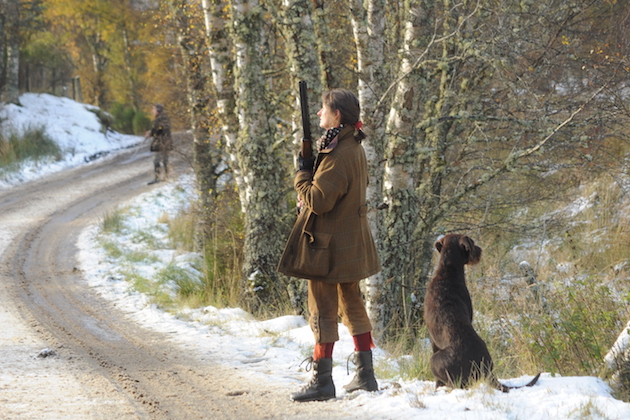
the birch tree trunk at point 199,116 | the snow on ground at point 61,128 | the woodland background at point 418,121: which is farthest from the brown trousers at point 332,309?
the snow on ground at point 61,128

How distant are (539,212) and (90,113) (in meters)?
19.5

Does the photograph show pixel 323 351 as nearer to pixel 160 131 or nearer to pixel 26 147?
pixel 160 131

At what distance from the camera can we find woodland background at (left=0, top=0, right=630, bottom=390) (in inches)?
264

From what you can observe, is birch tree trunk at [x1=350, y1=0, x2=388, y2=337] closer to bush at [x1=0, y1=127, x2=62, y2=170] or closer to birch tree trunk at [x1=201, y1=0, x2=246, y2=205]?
birch tree trunk at [x1=201, y1=0, x2=246, y2=205]

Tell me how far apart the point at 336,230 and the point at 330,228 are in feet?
0.14

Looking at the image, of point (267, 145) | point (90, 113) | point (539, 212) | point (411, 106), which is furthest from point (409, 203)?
point (90, 113)

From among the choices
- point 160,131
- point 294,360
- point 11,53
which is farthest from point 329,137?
point 11,53

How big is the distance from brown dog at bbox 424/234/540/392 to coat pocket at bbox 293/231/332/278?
3.00ft

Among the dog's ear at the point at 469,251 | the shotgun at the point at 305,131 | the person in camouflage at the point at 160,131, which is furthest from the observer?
the person in camouflage at the point at 160,131

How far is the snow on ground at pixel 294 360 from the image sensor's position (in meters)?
3.55

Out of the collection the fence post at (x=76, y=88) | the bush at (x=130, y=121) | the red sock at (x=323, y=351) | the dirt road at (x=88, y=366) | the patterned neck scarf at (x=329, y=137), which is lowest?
the dirt road at (x=88, y=366)

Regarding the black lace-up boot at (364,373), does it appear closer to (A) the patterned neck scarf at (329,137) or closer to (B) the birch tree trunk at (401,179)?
(A) the patterned neck scarf at (329,137)

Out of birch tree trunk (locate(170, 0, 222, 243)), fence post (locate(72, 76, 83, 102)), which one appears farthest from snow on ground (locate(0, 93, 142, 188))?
birch tree trunk (locate(170, 0, 222, 243))

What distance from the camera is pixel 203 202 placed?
1118 cm
